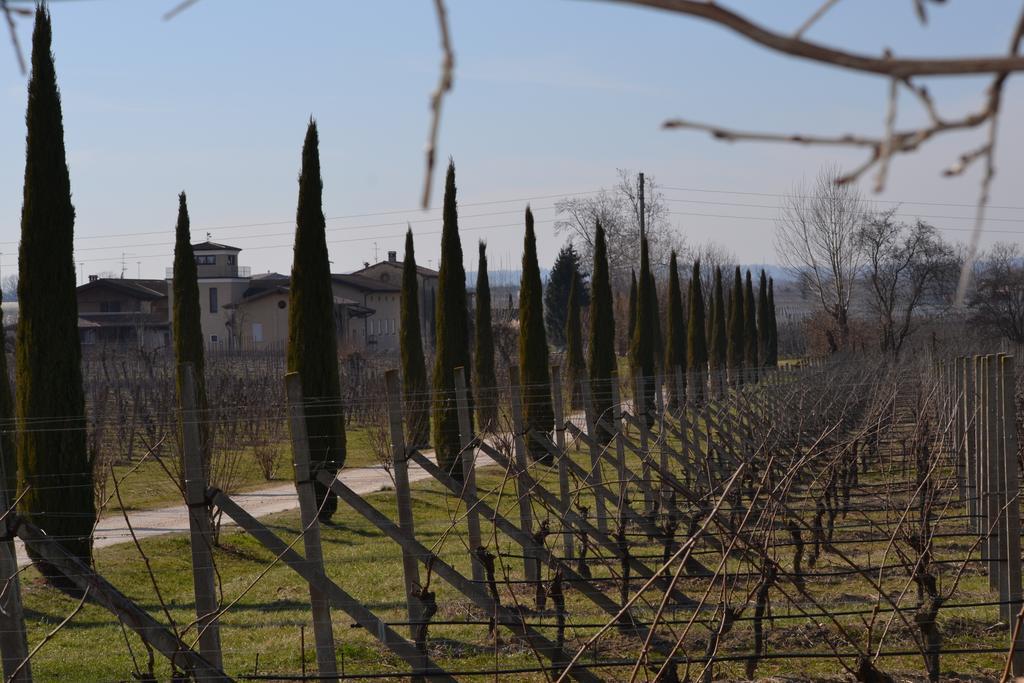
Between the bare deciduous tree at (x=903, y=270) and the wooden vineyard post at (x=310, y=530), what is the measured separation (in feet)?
154

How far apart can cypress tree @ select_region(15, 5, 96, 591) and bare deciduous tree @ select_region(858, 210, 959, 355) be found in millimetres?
43307

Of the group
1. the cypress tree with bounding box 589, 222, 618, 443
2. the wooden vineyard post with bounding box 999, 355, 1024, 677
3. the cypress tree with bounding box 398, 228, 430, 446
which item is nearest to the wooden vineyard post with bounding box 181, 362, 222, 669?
the wooden vineyard post with bounding box 999, 355, 1024, 677

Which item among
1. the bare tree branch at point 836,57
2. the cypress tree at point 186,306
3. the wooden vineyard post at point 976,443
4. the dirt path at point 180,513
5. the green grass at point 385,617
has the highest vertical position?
the cypress tree at point 186,306

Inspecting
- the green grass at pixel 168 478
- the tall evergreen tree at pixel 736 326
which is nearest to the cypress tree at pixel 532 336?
the green grass at pixel 168 478

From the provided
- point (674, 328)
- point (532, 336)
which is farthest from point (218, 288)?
point (532, 336)

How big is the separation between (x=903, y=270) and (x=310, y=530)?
5089 cm

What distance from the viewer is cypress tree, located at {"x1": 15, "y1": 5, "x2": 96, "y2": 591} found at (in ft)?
38.1

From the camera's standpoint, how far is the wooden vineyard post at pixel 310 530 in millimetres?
5922

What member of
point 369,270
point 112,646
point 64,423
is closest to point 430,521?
point 64,423

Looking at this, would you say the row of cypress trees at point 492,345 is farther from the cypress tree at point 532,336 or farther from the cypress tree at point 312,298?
the cypress tree at point 312,298

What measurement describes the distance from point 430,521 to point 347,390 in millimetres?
18853

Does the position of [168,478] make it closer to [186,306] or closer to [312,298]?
[186,306]

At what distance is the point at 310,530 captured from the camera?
19.6 feet

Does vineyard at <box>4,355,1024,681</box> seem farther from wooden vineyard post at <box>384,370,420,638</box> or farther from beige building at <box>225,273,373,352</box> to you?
beige building at <box>225,273,373,352</box>
